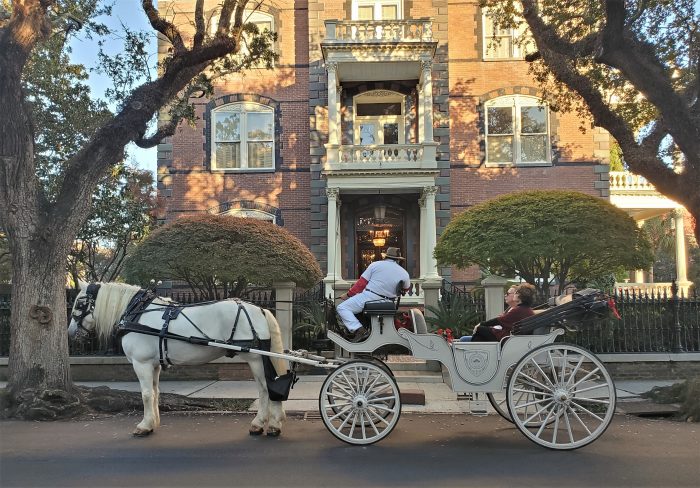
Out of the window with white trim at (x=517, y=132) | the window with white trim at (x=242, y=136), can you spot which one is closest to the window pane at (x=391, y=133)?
the window with white trim at (x=517, y=132)

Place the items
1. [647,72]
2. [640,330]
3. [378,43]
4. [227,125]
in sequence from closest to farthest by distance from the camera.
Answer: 1. [647,72]
2. [640,330]
3. [378,43]
4. [227,125]

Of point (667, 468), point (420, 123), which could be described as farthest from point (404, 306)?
point (667, 468)

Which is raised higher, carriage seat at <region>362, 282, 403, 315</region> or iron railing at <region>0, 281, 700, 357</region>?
carriage seat at <region>362, 282, 403, 315</region>

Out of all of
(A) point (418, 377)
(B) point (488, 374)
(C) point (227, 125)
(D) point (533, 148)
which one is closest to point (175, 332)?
(B) point (488, 374)

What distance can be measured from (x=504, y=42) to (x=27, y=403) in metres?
17.2

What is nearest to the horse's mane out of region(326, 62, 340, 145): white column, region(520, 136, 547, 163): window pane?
region(326, 62, 340, 145): white column

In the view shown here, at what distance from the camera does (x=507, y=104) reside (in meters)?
18.2

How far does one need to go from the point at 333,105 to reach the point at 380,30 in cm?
282

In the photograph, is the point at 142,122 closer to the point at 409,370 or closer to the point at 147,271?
the point at 147,271

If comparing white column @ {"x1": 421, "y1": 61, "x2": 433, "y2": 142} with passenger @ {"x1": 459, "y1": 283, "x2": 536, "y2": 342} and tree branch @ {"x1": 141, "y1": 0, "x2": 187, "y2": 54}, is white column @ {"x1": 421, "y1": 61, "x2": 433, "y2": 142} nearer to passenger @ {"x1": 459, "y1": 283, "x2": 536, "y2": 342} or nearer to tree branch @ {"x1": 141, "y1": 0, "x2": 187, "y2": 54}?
tree branch @ {"x1": 141, "y1": 0, "x2": 187, "y2": 54}

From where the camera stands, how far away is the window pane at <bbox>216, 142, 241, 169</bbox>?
1847cm

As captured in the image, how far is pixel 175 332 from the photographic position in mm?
6207

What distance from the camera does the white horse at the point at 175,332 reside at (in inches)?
241

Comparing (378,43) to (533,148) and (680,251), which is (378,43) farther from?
(680,251)
